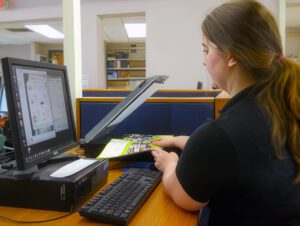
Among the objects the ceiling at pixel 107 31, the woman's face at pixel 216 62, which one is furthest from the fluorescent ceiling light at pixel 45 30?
the woman's face at pixel 216 62

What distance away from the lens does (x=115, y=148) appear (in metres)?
1.29

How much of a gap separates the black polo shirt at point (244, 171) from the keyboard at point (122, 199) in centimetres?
17

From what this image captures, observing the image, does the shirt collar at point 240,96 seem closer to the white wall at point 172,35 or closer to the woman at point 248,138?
the woman at point 248,138

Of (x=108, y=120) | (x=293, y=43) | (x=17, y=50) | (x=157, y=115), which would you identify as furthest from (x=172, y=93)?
(x=17, y=50)

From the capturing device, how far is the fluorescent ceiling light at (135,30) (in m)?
6.89

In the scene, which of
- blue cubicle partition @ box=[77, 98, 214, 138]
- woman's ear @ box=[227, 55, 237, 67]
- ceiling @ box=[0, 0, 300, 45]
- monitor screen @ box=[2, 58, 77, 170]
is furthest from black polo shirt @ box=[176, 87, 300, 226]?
ceiling @ box=[0, 0, 300, 45]

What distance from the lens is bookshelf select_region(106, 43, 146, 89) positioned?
9469 millimetres

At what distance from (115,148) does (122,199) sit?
442 mm

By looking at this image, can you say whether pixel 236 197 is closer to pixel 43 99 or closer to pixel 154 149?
pixel 154 149

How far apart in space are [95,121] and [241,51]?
3.56 ft

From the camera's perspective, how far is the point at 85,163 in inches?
40.1

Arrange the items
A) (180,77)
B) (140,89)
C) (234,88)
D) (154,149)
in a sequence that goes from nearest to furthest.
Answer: (234,88)
(154,149)
(140,89)
(180,77)

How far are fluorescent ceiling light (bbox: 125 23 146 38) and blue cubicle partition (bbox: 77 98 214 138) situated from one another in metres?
5.20

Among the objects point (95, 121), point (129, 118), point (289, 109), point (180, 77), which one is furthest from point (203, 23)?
point (180, 77)
